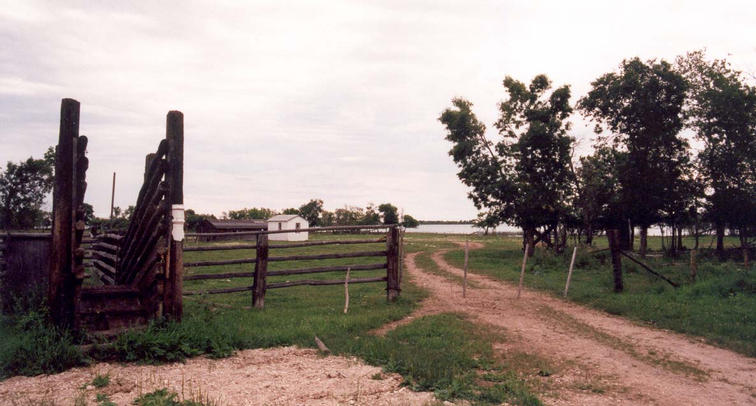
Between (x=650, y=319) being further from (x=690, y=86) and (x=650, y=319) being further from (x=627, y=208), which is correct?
(x=690, y=86)

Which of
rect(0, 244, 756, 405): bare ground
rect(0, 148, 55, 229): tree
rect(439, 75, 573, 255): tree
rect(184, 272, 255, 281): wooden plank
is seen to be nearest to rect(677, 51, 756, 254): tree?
rect(439, 75, 573, 255): tree

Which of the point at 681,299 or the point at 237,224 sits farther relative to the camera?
the point at 237,224

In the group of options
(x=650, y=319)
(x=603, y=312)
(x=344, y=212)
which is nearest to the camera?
(x=650, y=319)

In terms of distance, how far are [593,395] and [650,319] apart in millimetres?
5653

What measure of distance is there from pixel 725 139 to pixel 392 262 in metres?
26.1

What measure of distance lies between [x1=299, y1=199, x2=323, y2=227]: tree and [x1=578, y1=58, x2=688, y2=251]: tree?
7560 centimetres

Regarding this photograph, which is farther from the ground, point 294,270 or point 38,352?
point 294,270

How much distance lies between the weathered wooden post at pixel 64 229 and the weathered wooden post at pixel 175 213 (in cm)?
125

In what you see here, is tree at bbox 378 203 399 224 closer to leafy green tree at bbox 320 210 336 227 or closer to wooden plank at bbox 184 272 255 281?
leafy green tree at bbox 320 210 336 227

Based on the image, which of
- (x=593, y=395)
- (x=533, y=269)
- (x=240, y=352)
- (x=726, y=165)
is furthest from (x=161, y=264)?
(x=726, y=165)

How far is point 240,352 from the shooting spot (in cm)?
711

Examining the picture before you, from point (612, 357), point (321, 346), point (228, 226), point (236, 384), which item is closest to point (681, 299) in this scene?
point (612, 357)

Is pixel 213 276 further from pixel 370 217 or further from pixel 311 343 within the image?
pixel 370 217

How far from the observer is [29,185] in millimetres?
53844
